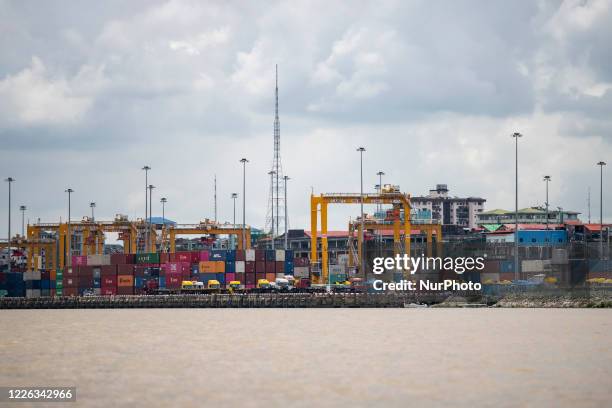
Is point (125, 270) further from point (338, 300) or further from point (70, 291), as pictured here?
point (338, 300)

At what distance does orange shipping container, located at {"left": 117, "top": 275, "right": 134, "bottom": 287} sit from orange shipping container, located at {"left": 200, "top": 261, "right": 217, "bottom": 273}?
976cm

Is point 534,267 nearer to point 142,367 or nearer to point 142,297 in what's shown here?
point 142,297

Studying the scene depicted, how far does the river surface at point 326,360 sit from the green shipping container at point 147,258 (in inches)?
2093

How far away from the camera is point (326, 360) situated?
176 ft

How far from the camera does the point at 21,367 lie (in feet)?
172

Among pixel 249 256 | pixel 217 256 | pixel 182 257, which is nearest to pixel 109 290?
pixel 182 257

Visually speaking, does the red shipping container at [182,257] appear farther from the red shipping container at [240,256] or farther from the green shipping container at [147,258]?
the red shipping container at [240,256]

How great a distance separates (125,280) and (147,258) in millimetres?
4121

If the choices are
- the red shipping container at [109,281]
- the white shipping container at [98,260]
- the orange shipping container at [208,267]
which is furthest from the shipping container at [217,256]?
the white shipping container at [98,260]

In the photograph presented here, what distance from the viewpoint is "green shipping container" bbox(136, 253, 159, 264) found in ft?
472

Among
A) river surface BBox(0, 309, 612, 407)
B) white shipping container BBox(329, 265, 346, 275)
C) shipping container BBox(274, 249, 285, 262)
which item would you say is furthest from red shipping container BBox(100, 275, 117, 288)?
river surface BBox(0, 309, 612, 407)

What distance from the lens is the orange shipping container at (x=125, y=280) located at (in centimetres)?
14288

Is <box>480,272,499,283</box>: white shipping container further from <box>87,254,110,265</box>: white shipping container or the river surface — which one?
<box>87,254,110,265</box>: white shipping container

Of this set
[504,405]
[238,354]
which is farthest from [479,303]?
[504,405]
